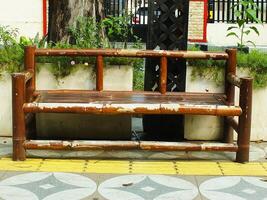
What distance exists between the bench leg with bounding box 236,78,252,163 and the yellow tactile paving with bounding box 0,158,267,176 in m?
0.18

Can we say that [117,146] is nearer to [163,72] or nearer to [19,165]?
[19,165]

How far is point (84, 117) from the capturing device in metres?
6.14

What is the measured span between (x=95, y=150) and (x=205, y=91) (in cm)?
133

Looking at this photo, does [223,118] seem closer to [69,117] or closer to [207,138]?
[207,138]

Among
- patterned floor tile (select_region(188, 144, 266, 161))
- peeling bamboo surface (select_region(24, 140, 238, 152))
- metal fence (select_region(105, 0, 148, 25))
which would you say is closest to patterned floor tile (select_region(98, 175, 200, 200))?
peeling bamboo surface (select_region(24, 140, 238, 152))

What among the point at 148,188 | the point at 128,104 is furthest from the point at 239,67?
the point at 148,188

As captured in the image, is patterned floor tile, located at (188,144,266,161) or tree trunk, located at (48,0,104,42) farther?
tree trunk, located at (48,0,104,42)

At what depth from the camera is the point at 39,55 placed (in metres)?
5.97

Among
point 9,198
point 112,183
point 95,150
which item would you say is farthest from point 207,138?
point 9,198

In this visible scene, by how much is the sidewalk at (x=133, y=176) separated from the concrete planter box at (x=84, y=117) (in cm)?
37

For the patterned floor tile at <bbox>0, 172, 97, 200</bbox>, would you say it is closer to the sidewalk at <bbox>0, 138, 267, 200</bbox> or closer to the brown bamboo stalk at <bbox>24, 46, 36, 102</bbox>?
the sidewalk at <bbox>0, 138, 267, 200</bbox>

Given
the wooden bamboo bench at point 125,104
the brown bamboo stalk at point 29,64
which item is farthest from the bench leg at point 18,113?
the brown bamboo stalk at point 29,64

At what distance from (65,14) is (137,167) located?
2497 mm

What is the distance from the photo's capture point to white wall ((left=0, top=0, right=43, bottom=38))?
17609mm
